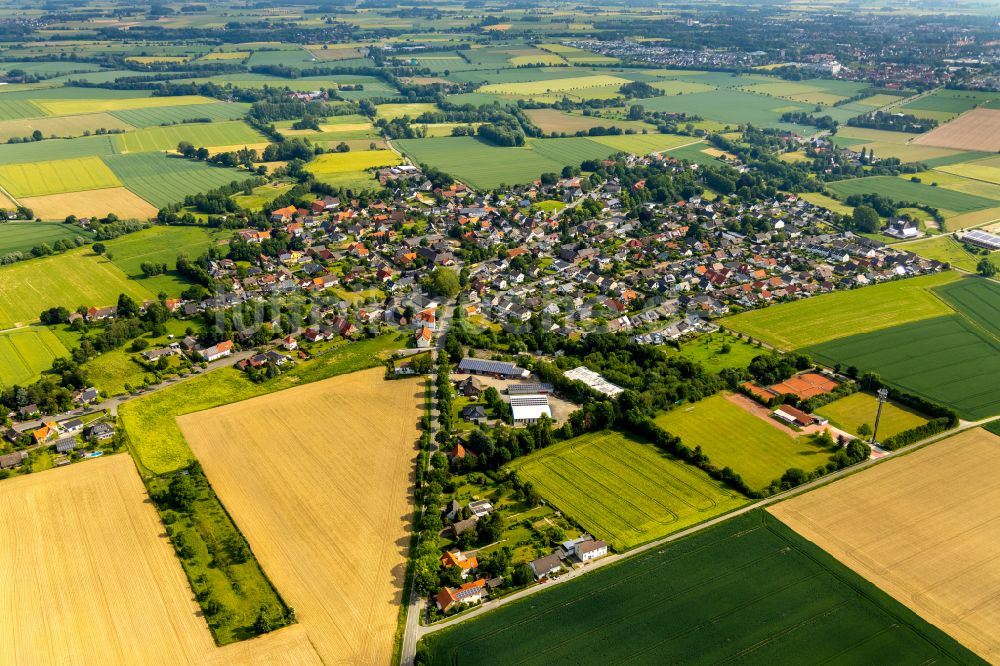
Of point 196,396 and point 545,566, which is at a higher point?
point 196,396

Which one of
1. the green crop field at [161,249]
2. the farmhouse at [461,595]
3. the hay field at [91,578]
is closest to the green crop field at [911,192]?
the green crop field at [161,249]

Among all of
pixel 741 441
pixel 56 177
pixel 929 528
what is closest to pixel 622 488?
pixel 741 441

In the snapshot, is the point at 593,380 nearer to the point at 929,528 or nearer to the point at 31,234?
the point at 929,528

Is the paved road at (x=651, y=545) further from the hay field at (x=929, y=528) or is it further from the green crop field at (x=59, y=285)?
the green crop field at (x=59, y=285)

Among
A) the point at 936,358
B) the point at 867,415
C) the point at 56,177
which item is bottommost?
the point at 867,415

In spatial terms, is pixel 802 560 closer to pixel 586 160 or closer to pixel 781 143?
pixel 586 160

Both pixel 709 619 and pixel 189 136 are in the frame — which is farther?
pixel 189 136

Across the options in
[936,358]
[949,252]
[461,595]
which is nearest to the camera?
[461,595]

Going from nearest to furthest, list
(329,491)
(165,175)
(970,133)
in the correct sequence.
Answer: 1. (329,491)
2. (165,175)
3. (970,133)
